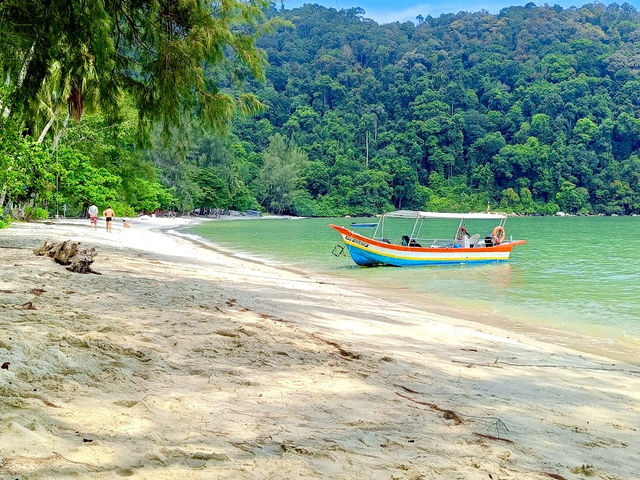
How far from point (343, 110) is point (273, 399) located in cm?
14077

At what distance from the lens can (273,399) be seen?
4.13 metres

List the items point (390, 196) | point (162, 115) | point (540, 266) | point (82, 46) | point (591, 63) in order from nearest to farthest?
point (82, 46), point (162, 115), point (540, 266), point (390, 196), point (591, 63)

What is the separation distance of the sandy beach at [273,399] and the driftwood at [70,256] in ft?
6.05

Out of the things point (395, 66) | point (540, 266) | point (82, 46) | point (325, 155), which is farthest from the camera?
point (395, 66)

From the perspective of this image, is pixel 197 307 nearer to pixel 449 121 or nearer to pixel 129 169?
pixel 129 169

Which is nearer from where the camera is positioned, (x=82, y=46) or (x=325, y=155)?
(x=82, y=46)

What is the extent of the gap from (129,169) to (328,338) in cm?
3389

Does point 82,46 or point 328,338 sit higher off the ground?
point 82,46

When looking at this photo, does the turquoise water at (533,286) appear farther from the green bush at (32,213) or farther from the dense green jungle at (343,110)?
the green bush at (32,213)

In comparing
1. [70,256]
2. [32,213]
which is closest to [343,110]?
[32,213]

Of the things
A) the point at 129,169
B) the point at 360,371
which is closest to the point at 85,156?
the point at 129,169

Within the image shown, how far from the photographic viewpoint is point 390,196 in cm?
11525

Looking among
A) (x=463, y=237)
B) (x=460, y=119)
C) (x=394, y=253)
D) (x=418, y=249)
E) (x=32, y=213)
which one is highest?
(x=460, y=119)

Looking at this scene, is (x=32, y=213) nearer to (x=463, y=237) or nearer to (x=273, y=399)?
(x=463, y=237)
